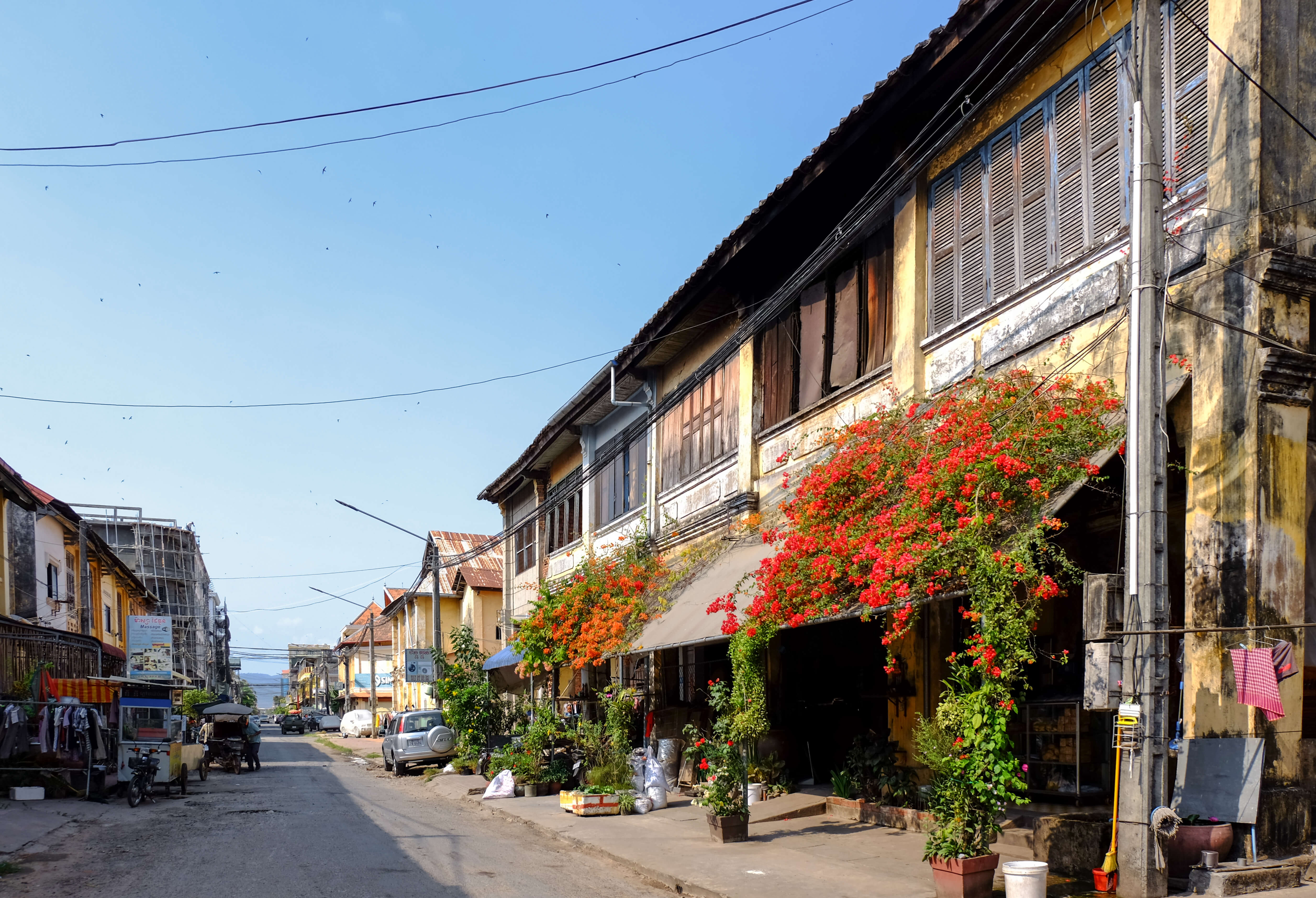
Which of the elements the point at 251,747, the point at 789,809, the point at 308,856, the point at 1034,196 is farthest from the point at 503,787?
the point at 251,747

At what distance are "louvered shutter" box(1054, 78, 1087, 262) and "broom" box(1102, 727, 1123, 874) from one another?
505 cm

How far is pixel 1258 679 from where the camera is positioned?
801cm

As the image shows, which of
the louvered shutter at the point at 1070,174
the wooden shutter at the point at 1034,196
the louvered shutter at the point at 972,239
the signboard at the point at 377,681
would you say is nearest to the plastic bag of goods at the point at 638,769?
the louvered shutter at the point at 972,239

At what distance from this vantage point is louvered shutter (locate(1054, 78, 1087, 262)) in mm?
10812

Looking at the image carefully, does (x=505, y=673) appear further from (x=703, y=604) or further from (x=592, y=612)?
(x=703, y=604)

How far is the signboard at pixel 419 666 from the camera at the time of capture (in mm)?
36094

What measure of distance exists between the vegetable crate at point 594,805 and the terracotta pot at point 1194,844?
354 inches

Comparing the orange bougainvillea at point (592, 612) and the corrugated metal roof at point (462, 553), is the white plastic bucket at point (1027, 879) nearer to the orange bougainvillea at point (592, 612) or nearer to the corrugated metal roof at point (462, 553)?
the orange bougainvillea at point (592, 612)

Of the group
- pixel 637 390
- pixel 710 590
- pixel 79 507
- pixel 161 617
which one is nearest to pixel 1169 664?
pixel 710 590

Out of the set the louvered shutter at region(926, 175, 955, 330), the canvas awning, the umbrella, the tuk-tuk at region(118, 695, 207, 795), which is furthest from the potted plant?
the umbrella

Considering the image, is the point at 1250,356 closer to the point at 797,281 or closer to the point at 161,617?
the point at 797,281

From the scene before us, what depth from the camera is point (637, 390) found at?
79.2 ft

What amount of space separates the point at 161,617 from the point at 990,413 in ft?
110

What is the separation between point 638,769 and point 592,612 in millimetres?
3359
